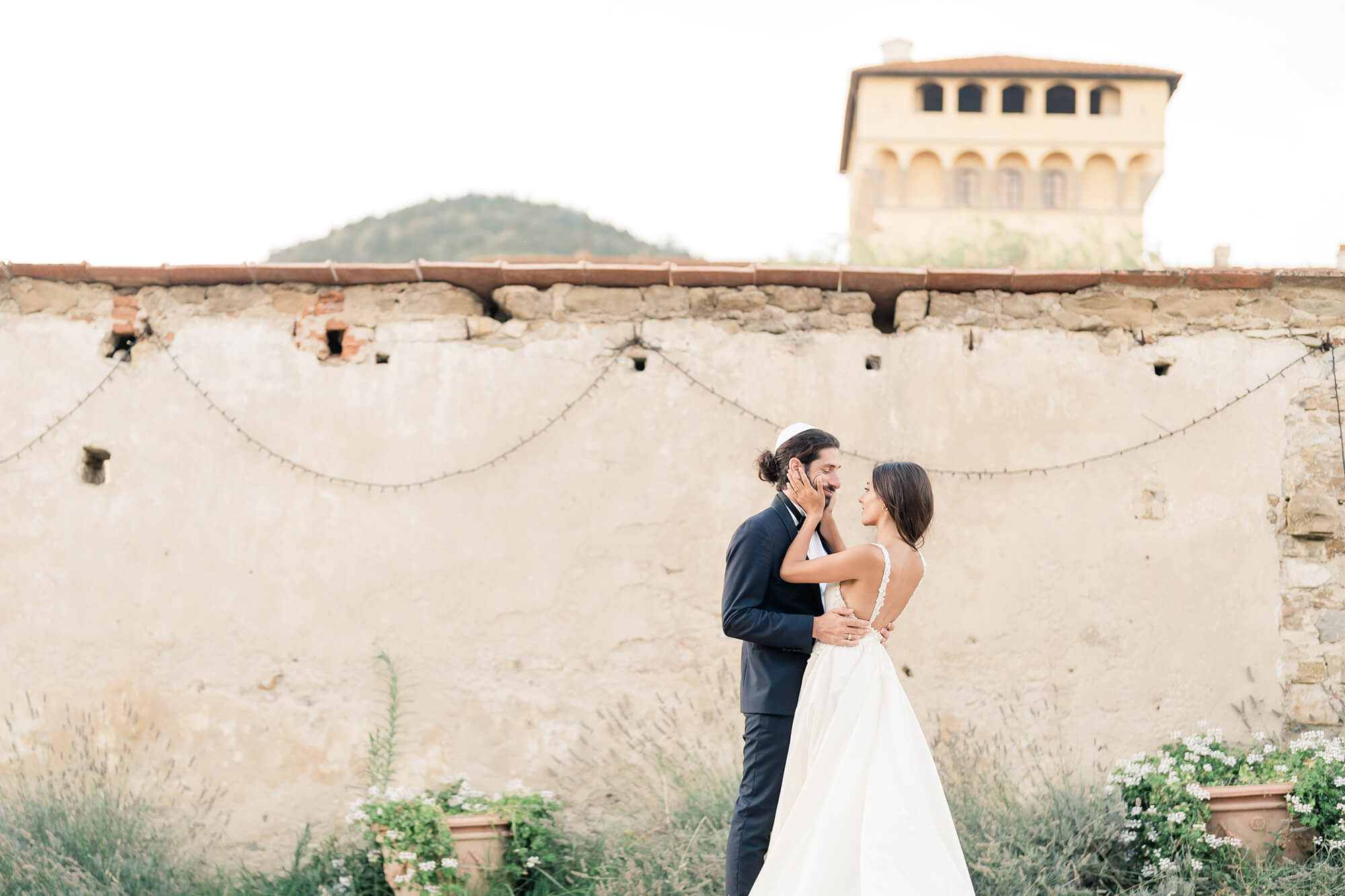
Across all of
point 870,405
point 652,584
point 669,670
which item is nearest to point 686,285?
point 870,405

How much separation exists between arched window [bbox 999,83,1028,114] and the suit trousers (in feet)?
75.8

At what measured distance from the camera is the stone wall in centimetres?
549

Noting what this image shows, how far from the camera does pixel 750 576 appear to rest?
3.54m

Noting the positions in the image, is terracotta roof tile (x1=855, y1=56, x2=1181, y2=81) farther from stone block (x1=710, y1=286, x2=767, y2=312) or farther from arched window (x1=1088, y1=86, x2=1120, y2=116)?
stone block (x1=710, y1=286, x2=767, y2=312)

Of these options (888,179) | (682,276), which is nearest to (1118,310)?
(682,276)

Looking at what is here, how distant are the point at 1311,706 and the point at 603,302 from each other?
4.13 meters

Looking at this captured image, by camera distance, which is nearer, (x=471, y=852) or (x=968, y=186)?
(x=471, y=852)

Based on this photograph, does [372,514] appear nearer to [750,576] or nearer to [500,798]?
[500,798]

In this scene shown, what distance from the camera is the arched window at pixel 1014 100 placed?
24.0 m

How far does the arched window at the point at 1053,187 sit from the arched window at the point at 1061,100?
134 cm

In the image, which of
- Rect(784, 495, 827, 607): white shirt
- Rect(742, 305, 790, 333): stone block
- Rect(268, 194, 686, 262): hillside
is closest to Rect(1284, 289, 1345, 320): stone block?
Rect(742, 305, 790, 333): stone block

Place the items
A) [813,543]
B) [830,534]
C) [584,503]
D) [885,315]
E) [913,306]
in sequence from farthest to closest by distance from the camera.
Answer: [885,315]
[913,306]
[584,503]
[830,534]
[813,543]

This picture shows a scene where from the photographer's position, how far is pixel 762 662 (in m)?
3.61

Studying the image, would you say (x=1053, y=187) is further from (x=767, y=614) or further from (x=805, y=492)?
(x=767, y=614)
